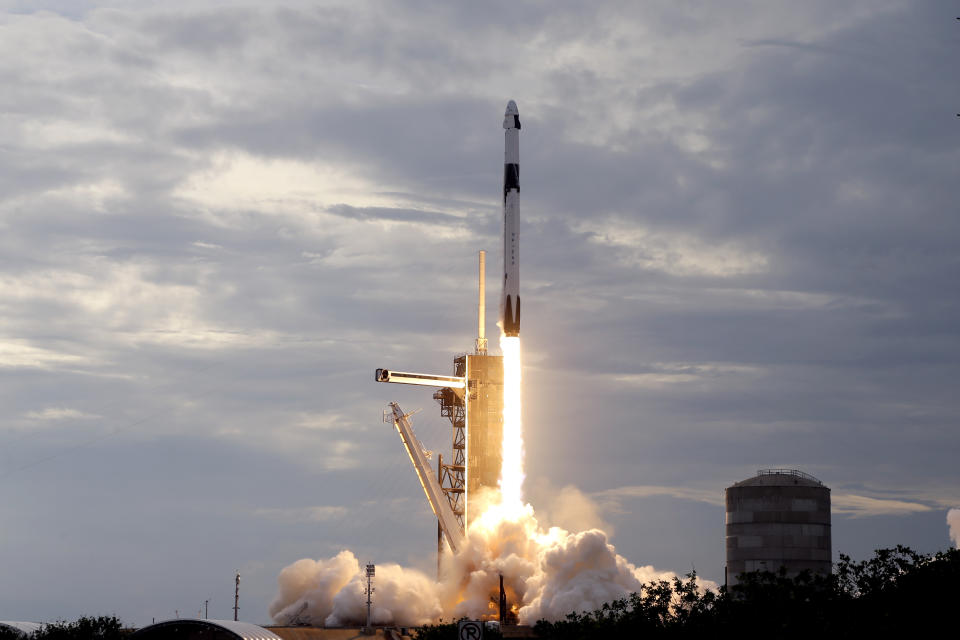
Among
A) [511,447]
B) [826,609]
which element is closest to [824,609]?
[826,609]

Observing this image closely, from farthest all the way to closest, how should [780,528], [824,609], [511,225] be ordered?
[780,528] → [511,225] → [824,609]

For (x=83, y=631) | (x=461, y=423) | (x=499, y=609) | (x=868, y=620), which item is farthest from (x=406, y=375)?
(x=868, y=620)

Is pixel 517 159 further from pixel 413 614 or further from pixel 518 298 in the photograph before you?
pixel 413 614

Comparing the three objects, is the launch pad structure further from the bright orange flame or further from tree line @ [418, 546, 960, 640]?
tree line @ [418, 546, 960, 640]

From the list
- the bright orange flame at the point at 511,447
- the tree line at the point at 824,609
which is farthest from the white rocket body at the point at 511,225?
the tree line at the point at 824,609

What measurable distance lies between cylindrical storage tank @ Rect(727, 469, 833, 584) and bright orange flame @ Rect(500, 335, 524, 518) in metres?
26.4

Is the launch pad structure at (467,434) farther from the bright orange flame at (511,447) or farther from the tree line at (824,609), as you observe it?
the tree line at (824,609)

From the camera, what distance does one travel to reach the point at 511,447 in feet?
408

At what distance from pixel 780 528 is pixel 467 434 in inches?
1313

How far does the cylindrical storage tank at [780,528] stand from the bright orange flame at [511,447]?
86.6ft

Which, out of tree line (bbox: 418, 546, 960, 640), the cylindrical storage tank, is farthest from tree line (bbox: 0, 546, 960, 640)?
the cylindrical storage tank

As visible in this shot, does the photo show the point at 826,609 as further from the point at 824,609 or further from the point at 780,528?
the point at 780,528

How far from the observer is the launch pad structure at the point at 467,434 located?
134 m

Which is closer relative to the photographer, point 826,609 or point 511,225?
point 826,609
